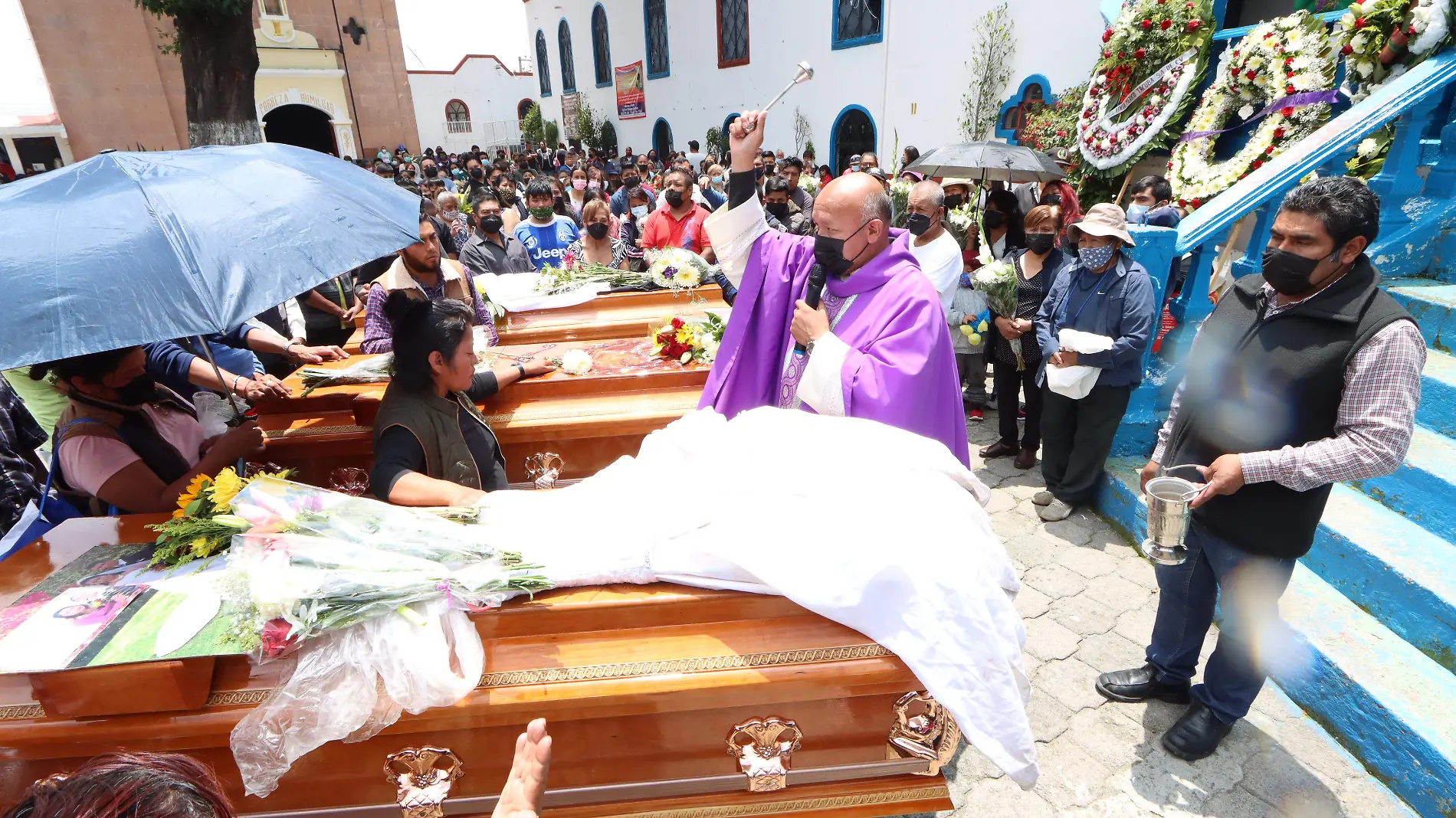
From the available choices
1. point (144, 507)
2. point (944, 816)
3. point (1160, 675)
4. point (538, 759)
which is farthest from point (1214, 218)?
point (144, 507)

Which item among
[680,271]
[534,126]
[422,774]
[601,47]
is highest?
[601,47]

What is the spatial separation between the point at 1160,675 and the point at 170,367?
177 inches

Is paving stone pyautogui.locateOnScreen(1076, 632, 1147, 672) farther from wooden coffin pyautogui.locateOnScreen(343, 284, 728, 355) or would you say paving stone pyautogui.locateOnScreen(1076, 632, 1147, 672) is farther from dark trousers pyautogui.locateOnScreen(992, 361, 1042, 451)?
wooden coffin pyautogui.locateOnScreen(343, 284, 728, 355)

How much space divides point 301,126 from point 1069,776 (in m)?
31.0

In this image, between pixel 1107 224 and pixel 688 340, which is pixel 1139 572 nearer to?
pixel 1107 224

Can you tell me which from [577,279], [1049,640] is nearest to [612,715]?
[1049,640]

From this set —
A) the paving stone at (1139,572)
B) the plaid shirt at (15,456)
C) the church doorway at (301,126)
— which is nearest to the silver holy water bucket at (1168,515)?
the paving stone at (1139,572)

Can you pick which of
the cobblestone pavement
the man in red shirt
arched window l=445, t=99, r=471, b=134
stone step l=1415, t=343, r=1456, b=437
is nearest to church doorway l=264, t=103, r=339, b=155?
arched window l=445, t=99, r=471, b=134

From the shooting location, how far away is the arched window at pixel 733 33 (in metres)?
20.1

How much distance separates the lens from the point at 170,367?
10.2 feet

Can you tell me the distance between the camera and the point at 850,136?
57.1 ft

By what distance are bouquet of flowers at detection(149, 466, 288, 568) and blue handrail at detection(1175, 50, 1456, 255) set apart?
14.9 feet

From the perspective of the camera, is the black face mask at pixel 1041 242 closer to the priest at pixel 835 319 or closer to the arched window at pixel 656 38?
the priest at pixel 835 319

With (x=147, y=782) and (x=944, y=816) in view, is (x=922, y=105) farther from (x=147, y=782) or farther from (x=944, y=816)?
(x=147, y=782)
